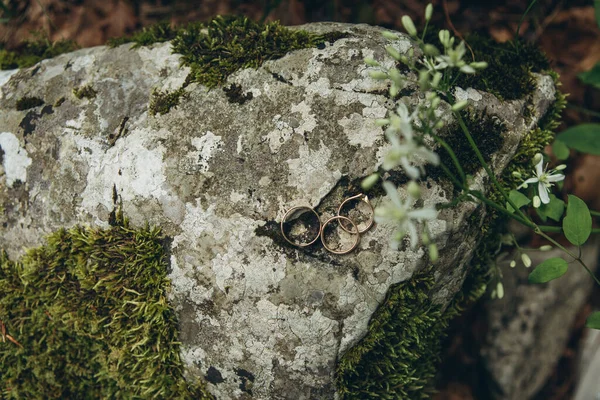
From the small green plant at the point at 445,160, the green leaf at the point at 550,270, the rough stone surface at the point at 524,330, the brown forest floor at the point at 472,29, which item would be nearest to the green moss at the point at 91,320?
the small green plant at the point at 445,160

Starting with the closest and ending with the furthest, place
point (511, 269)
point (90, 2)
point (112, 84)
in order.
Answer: point (112, 84), point (511, 269), point (90, 2)

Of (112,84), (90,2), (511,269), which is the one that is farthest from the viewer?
(90,2)

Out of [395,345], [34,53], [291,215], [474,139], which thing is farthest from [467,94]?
[34,53]

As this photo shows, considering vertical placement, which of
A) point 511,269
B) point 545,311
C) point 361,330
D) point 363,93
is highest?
point 363,93

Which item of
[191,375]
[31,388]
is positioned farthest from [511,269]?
[31,388]

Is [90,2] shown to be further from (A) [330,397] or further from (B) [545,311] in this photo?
(B) [545,311]

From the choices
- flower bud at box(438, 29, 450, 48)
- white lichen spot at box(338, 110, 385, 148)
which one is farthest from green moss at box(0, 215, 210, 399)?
flower bud at box(438, 29, 450, 48)
